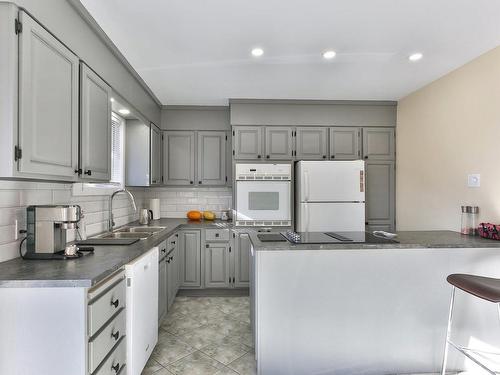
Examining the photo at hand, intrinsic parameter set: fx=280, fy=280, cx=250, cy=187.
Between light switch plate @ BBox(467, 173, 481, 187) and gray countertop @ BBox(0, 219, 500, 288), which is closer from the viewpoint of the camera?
gray countertop @ BBox(0, 219, 500, 288)

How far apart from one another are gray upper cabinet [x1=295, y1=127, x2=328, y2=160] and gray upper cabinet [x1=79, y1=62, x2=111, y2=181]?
2.27m

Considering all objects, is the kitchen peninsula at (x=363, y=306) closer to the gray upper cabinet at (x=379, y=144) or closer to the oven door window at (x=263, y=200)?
the oven door window at (x=263, y=200)

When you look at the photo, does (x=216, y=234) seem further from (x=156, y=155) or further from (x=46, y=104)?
(x=46, y=104)

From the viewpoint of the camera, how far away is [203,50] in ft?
7.52

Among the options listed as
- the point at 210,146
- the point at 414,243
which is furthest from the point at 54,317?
the point at 210,146

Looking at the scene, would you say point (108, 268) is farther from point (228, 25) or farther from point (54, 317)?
point (228, 25)

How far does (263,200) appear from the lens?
3475mm

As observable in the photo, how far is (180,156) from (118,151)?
0.85m

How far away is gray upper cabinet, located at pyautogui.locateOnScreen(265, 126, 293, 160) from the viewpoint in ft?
11.8

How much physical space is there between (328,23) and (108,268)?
202 cm

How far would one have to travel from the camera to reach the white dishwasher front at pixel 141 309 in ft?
5.50

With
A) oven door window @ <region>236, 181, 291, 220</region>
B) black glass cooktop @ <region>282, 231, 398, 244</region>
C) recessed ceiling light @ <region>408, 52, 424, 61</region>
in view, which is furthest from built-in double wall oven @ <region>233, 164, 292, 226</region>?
recessed ceiling light @ <region>408, 52, 424, 61</region>

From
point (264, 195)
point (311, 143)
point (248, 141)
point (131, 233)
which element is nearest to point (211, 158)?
point (248, 141)

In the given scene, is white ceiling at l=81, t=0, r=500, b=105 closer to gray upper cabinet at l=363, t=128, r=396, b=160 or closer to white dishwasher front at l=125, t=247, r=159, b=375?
gray upper cabinet at l=363, t=128, r=396, b=160
